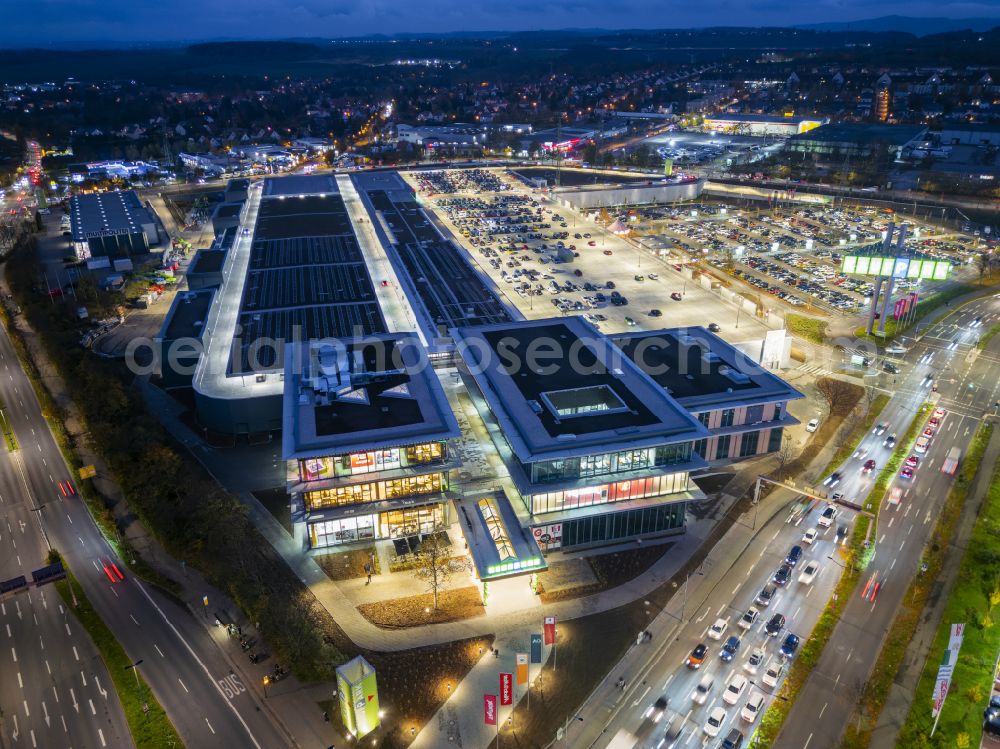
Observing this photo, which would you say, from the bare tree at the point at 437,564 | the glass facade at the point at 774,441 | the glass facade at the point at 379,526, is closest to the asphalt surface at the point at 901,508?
the glass facade at the point at 774,441

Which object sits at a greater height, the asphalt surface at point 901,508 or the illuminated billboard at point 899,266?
the illuminated billboard at point 899,266

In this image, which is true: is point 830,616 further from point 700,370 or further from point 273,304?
point 273,304

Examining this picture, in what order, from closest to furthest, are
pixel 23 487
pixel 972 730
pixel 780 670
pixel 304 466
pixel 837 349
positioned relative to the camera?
pixel 972 730 < pixel 780 670 < pixel 304 466 < pixel 23 487 < pixel 837 349

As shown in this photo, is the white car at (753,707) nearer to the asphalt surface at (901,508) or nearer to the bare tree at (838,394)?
the asphalt surface at (901,508)

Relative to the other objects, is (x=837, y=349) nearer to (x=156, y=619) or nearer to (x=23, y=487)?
(x=156, y=619)

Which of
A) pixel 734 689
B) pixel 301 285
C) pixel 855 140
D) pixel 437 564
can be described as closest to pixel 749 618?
pixel 734 689

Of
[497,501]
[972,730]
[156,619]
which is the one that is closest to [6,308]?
[156,619]
